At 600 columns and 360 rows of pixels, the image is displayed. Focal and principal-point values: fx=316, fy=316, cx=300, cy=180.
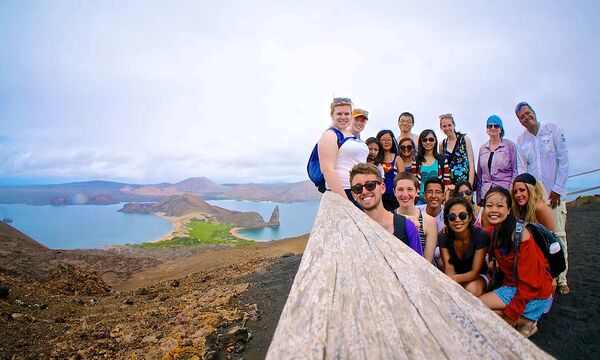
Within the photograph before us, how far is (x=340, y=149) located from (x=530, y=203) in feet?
8.08

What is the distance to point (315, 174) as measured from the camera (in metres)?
3.75

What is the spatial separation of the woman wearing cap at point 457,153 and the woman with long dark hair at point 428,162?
121 millimetres

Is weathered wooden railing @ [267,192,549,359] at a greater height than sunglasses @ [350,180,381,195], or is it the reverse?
sunglasses @ [350,180,381,195]

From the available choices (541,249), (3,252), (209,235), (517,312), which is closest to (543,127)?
(541,249)

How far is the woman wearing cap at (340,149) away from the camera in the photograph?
3340mm

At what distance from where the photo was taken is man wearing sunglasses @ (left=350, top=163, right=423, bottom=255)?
2.93 m

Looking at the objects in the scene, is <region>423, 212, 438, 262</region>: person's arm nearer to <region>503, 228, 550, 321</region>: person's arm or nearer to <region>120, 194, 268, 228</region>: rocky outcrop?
<region>503, 228, 550, 321</region>: person's arm

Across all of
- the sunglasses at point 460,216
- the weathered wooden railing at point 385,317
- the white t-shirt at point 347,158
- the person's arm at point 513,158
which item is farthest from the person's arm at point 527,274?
the weathered wooden railing at point 385,317

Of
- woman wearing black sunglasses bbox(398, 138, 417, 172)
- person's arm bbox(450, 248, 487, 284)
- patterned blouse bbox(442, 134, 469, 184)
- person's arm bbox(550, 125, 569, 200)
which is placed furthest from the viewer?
woman wearing black sunglasses bbox(398, 138, 417, 172)

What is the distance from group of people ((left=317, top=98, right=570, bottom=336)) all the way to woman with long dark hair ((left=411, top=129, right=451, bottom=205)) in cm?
2

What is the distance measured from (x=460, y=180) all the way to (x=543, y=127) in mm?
1408

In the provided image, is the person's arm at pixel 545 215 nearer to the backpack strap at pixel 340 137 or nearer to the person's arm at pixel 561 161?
the person's arm at pixel 561 161

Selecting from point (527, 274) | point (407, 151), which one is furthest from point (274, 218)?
point (527, 274)

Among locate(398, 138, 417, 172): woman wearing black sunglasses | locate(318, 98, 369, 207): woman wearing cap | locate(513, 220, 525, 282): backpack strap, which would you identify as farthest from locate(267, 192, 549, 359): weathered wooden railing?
locate(398, 138, 417, 172): woman wearing black sunglasses
